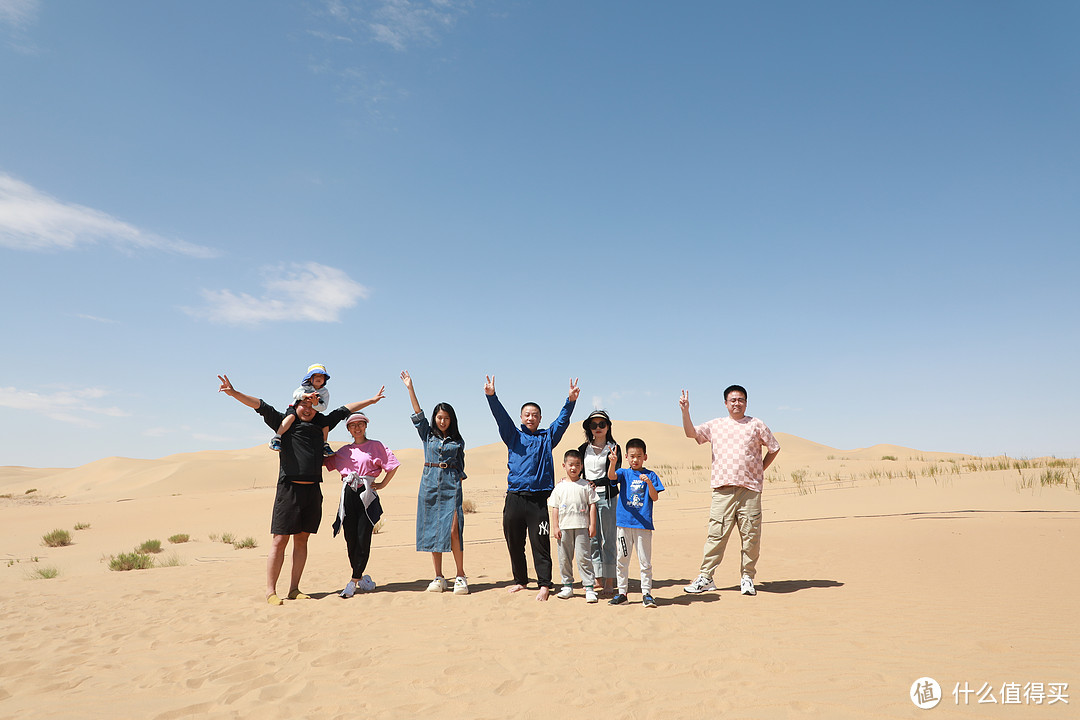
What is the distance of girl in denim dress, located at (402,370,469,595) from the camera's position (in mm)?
7055

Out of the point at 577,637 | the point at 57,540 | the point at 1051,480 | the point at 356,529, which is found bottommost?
the point at 57,540

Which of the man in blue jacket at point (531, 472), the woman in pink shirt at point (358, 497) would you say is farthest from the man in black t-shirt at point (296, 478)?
the man in blue jacket at point (531, 472)

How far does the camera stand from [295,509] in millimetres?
6660

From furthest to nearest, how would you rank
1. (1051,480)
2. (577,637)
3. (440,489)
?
(1051,480) < (440,489) < (577,637)

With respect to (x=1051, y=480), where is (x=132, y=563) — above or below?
below

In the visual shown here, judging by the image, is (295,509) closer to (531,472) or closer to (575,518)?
(531,472)

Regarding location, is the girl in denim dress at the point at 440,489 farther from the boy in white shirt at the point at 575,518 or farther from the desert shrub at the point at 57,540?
the desert shrub at the point at 57,540

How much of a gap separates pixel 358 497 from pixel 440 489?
1040 mm

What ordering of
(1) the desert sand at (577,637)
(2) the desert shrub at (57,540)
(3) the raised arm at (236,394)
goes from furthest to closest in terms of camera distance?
(2) the desert shrub at (57,540) → (3) the raised arm at (236,394) → (1) the desert sand at (577,637)

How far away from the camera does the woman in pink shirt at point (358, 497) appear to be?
23.6 feet

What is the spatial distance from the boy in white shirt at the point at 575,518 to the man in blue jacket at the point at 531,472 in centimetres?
24

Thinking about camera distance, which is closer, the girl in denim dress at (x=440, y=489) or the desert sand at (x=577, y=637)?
the desert sand at (x=577, y=637)
